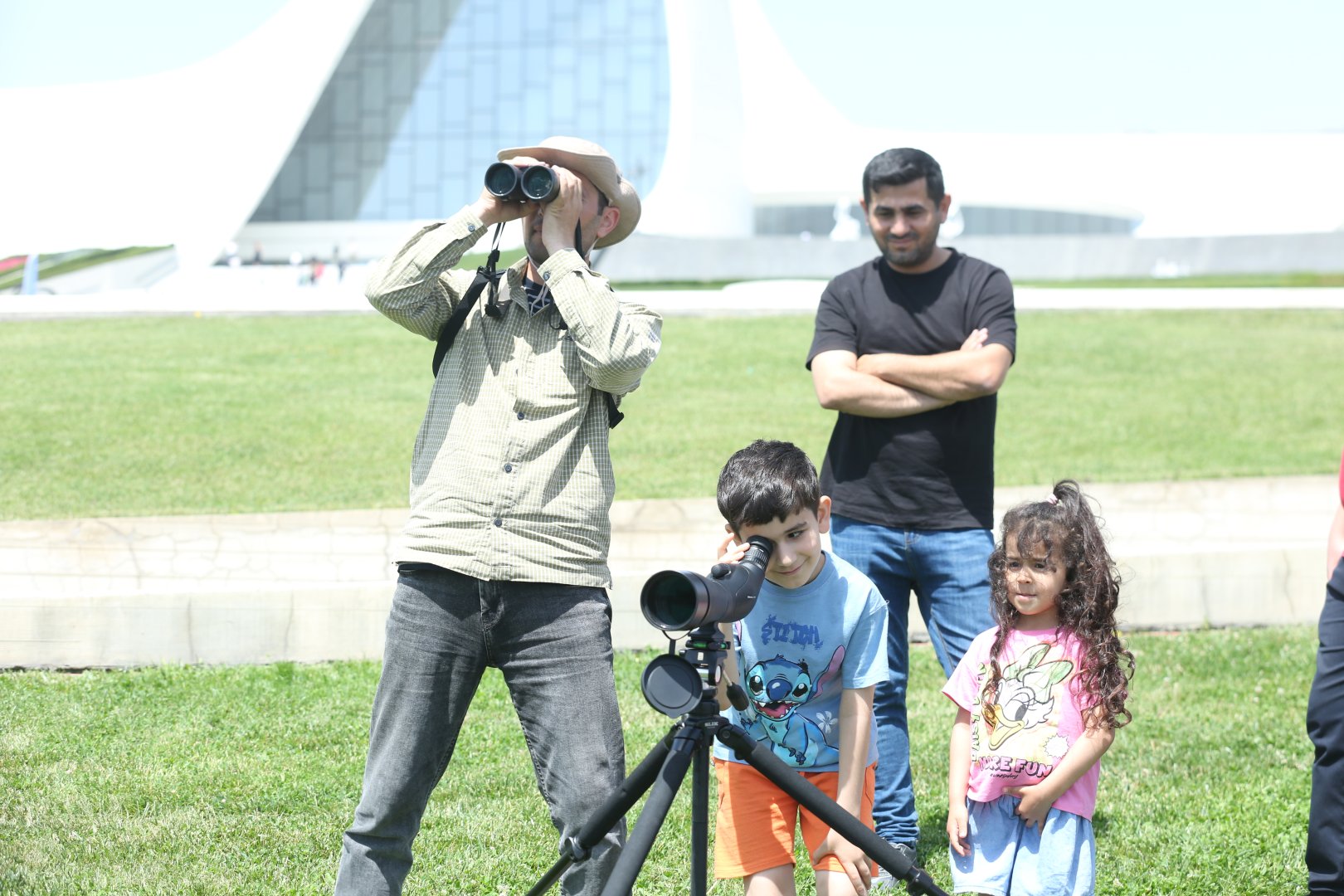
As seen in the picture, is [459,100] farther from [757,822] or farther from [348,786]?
[757,822]

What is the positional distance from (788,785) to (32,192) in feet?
135

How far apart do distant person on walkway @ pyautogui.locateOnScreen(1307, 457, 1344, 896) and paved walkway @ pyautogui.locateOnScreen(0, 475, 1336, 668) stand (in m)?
1.44

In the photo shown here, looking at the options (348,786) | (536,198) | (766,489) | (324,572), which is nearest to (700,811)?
(766,489)

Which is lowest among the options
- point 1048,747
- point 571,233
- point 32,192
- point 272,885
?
point 272,885

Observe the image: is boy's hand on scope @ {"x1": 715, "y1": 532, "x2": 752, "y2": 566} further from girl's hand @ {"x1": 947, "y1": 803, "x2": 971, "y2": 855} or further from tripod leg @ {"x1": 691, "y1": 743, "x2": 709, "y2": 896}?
girl's hand @ {"x1": 947, "y1": 803, "x2": 971, "y2": 855}

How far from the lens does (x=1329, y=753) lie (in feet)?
9.75

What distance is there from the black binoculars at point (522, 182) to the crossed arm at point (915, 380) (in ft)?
3.76

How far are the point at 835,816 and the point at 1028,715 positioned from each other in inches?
25.9

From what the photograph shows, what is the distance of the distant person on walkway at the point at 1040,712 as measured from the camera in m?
2.81

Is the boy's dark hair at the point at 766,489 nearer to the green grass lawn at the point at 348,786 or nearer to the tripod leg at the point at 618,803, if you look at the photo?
the tripod leg at the point at 618,803

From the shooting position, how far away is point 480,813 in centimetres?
391

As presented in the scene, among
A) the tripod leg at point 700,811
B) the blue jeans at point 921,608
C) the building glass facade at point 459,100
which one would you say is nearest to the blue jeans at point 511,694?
the tripod leg at point 700,811

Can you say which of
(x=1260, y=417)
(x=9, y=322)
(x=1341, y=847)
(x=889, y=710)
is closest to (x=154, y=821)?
(x=889, y=710)

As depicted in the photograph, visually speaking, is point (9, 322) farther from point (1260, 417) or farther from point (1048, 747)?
point (1048, 747)
